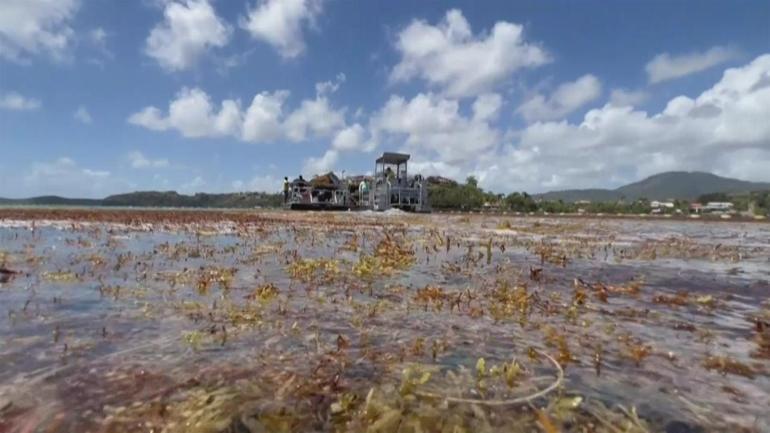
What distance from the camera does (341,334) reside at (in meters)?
7.50

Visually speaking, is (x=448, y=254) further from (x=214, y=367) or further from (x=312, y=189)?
(x=312, y=189)

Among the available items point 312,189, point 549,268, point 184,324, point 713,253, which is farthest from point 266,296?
point 312,189

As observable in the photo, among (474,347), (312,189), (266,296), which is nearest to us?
(474,347)

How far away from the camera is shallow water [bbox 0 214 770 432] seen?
498 cm

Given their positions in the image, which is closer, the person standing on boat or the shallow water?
the shallow water

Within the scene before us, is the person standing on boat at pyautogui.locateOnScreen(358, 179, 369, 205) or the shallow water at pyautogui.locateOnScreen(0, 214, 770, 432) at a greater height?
the person standing on boat at pyautogui.locateOnScreen(358, 179, 369, 205)

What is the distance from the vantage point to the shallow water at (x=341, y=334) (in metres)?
4.98

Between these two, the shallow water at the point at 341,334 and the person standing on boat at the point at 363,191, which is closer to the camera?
the shallow water at the point at 341,334

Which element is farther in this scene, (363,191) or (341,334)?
(363,191)

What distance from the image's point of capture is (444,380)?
216 inches

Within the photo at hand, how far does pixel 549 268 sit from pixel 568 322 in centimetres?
767

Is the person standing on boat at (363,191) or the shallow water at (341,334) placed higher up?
the person standing on boat at (363,191)

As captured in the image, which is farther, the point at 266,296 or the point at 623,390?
the point at 266,296

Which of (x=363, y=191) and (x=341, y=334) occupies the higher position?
(x=363, y=191)
